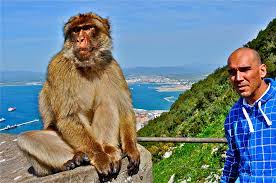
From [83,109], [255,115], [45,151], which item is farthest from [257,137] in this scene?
[45,151]

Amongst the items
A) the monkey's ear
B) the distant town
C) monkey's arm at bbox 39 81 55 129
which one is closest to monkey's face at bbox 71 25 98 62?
the monkey's ear

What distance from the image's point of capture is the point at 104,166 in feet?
12.7

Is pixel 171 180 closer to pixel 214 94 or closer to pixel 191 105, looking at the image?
pixel 214 94

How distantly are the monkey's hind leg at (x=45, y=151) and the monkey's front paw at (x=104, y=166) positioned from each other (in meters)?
0.24

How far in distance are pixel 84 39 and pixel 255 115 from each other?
1.75m

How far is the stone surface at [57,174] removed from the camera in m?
3.49

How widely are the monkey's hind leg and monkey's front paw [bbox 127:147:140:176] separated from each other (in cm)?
45

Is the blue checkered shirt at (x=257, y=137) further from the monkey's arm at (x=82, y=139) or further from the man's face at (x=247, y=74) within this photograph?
the monkey's arm at (x=82, y=139)

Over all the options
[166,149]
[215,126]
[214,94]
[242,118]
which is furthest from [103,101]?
[214,94]

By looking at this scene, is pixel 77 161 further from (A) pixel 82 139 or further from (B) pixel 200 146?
(B) pixel 200 146

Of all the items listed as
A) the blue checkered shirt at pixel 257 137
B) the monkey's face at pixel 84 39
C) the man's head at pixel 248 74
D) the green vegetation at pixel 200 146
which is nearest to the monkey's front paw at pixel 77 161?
the monkey's face at pixel 84 39

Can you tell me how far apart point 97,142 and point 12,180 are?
2.37ft

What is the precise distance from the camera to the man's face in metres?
2.93

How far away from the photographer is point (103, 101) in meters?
4.28
